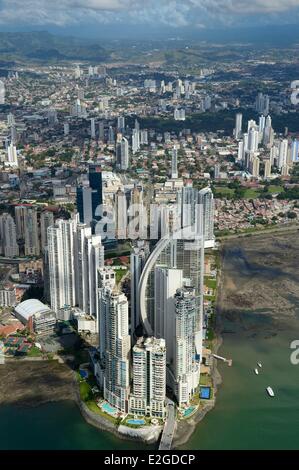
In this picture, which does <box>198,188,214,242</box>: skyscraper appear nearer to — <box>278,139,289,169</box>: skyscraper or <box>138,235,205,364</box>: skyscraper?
<box>138,235,205,364</box>: skyscraper

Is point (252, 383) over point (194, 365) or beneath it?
beneath

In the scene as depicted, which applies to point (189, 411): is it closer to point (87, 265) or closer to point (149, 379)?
point (149, 379)

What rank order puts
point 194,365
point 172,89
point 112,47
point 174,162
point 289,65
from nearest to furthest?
point 194,365
point 174,162
point 172,89
point 289,65
point 112,47

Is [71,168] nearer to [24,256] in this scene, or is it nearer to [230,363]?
[24,256]

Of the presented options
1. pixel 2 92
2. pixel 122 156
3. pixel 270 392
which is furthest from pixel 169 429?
pixel 2 92

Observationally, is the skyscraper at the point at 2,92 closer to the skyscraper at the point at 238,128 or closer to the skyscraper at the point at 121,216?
the skyscraper at the point at 238,128

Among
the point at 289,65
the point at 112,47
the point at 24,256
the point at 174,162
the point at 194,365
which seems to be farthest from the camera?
the point at 112,47

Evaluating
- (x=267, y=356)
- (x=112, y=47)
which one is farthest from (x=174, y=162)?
(x=112, y=47)
